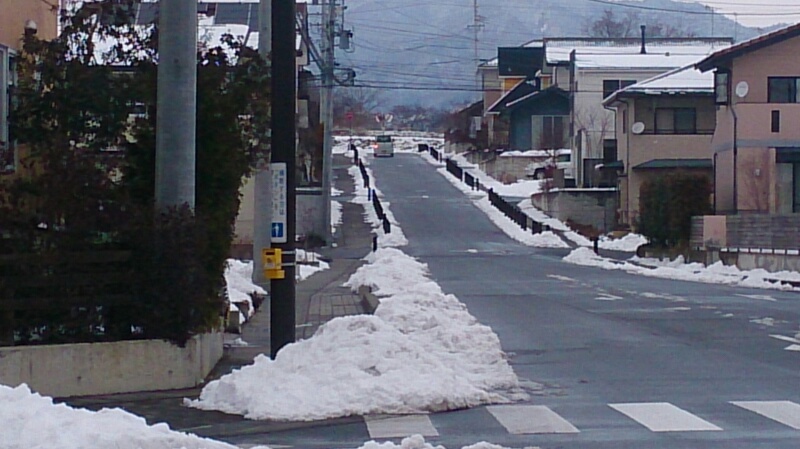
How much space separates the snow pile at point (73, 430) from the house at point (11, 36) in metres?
6.56

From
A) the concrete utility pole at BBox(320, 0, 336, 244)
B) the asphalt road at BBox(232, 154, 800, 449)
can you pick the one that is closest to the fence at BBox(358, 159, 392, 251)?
the concrete utility pole at BBox(320, 0, 336, 244)

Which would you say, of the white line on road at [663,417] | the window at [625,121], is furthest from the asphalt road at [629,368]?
the window at [625,121]

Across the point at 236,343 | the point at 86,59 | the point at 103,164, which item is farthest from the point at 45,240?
the point at 236,343

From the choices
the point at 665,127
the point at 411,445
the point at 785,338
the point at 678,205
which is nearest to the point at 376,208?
the point at 665,127

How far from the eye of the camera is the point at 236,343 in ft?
57.6

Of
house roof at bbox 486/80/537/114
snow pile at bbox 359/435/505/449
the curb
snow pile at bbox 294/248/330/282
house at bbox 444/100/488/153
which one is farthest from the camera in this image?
house at bbox 444/100/488/153

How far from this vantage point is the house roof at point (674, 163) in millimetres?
60450

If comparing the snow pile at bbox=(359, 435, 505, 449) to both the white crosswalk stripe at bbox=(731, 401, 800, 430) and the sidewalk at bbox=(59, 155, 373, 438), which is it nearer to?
the sidewalk at bbox=(59, 155, 373, 438)

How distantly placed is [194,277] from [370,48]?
563ft

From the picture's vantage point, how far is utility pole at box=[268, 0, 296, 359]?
45.0ft

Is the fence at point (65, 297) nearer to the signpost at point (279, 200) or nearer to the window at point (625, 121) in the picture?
the signpost at point (279, 200)

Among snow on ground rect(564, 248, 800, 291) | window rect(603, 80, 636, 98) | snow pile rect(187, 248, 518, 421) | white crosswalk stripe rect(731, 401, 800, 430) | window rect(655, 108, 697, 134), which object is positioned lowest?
snow on ground rect(564, 248, 800, 291)

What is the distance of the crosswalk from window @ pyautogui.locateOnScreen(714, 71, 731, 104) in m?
38.8

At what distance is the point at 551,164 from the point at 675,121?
69.2ft
